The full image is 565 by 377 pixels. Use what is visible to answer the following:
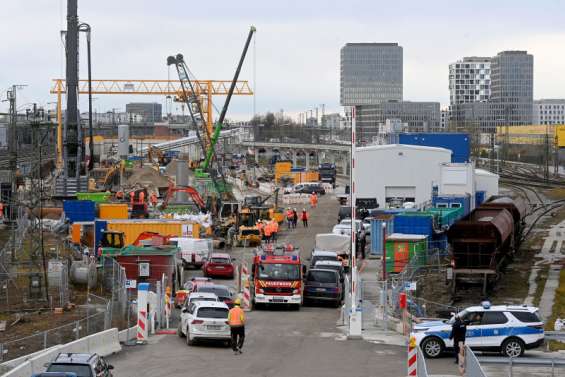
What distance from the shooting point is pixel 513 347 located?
2314 cm

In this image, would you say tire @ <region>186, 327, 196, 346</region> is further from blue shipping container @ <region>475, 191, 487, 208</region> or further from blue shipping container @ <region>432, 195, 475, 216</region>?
blue shipping container @ <region>475, 191, 487, 208</region>

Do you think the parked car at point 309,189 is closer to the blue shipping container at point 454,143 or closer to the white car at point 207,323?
the blue shipping container at point 454,143

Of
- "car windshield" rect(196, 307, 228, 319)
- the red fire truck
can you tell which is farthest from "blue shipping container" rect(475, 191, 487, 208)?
"car windshield" rect(196, 307, 228, 319)

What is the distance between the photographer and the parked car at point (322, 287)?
35.4 meters

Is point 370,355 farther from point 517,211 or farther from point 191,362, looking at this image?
point 517,211

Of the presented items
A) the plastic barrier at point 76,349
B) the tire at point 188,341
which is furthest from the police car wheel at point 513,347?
the plastic barrier at point 76,349

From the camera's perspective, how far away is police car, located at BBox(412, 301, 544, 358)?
23141 millimetres

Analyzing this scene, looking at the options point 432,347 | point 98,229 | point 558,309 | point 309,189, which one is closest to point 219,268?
point 98,229

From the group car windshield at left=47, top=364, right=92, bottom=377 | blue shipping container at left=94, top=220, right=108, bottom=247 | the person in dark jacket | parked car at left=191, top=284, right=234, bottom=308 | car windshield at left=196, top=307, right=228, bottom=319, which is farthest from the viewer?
blue shipping container at left=94, top=220, right=108, bottom=247

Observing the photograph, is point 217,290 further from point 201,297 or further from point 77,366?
point 77,366

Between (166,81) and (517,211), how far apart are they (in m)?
117

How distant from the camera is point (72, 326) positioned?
26859 mm

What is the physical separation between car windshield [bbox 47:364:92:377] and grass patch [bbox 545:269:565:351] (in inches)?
485

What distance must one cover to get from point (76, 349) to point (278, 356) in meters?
4.76
